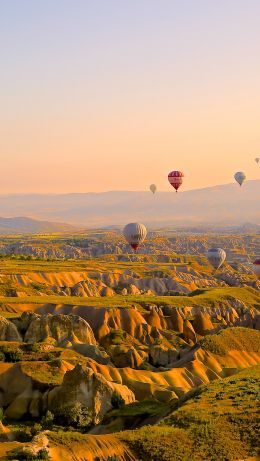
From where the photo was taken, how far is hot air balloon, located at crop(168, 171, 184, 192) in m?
159

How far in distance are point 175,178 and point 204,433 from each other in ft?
403

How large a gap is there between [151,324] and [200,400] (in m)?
59.5

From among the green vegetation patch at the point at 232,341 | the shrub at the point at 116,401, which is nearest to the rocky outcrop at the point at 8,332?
the green vegetation patch at the point at 232,341

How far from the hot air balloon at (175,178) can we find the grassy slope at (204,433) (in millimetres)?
113183

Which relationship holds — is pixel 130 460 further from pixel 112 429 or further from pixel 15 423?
pixel 15 423

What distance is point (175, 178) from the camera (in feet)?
525

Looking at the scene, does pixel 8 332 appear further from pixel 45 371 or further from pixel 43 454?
pixel 43 454

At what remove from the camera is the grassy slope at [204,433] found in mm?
36812

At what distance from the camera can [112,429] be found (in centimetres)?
4859

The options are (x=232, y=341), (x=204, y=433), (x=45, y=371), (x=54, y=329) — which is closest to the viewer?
(x=204, y=433)

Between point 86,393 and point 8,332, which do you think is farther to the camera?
point 8,332

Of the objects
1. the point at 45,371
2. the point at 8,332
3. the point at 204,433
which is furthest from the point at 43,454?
the point at 8,332

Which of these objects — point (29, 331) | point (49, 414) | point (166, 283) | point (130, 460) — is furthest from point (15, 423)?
point (166, 283)

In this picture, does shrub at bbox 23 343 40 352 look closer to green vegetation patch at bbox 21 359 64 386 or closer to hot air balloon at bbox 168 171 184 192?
green vegetation patch at bbox 21 359 64 386
